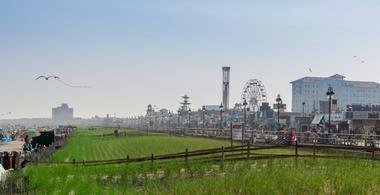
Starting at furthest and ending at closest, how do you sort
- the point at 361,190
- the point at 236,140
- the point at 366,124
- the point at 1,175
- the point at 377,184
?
the point at 366,124
the point at 236,140
the point at 1,175
the point at 377,184
the point at 361,190

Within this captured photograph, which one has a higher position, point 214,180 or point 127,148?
point 214,180

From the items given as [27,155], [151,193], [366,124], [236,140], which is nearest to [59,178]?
[151,193]

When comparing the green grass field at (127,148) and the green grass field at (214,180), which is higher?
the green grass field at (214,180)

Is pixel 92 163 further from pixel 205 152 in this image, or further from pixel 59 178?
pixel 59 178

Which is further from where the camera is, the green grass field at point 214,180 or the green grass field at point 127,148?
the green grass field at point 127,148

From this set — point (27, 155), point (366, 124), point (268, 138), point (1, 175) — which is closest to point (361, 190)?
point (1, 175)

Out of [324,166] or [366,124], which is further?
[366,124]

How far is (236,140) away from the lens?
52875 mm

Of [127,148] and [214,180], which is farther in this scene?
[127,148]

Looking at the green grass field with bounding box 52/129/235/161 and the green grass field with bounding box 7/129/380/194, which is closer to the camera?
the green grass field with bounding box 7/129/380/194

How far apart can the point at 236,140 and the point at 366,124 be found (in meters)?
22.7

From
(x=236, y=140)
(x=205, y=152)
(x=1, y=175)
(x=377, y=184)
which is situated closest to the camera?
(x=377, y=184)

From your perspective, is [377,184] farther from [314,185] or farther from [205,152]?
[205,152]

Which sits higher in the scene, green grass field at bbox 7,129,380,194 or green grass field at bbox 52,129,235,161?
green grass field at bbox 7,129,380,194
